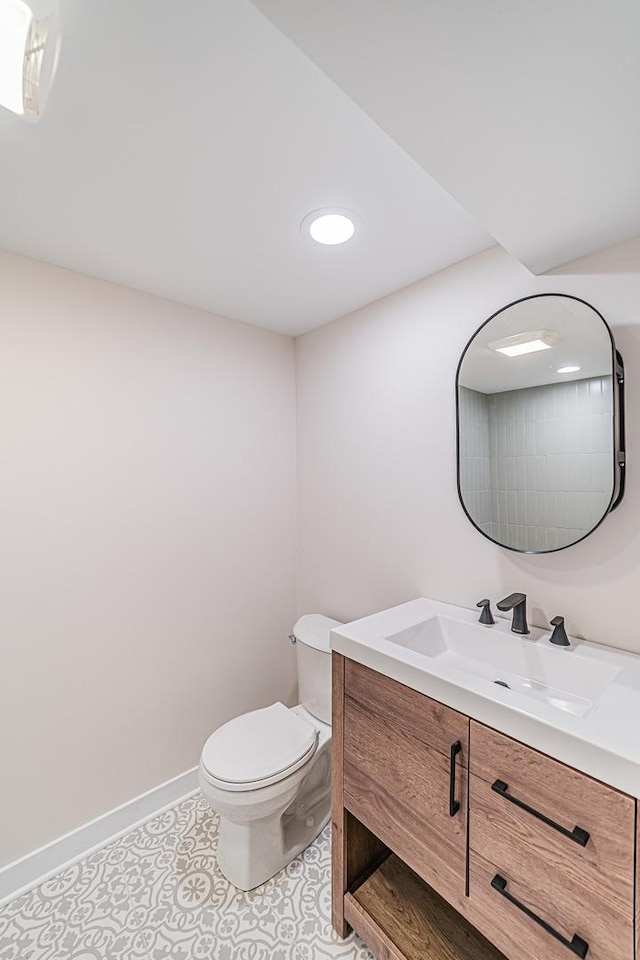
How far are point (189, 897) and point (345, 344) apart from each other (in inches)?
91.3

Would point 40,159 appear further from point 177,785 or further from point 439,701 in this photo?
point 177,785

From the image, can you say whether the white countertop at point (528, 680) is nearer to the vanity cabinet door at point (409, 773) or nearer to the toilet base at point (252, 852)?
the vanity cabinet door at point (409, 773)

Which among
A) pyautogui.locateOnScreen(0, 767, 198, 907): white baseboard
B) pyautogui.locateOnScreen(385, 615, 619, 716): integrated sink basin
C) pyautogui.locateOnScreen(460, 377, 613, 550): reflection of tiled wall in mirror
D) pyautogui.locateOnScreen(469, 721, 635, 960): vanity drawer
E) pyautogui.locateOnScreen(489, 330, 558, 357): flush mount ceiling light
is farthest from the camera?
pyautogui.locateOnScreen(0, 767, 198, 907): white baseboard

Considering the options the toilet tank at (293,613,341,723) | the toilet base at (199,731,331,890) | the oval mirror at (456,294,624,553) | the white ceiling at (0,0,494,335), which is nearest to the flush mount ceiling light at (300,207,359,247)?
the white ceiling at (0,0,494,335)

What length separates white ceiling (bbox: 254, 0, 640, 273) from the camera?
2.02 ft

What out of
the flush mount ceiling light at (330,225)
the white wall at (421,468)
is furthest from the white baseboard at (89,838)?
the flush mount ceiling light at (330,225)

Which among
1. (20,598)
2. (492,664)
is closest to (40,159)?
(20,598)

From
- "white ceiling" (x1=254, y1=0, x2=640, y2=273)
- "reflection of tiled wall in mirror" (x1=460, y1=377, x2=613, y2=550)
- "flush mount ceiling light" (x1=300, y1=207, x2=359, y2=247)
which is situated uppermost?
"flush mount ceiling light" (x1=300, y1=207, x2=359, y2=247)

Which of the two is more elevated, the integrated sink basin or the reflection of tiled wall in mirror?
the reflection of tiled wall in mirror

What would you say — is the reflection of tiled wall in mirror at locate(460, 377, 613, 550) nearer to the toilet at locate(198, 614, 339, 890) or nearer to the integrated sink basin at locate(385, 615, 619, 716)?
the integrated sink basin at locate(385, 615, 619, 716)

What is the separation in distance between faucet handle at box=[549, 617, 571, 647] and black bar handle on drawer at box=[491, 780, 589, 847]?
0.50 meters

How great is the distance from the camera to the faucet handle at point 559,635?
48.8 inches

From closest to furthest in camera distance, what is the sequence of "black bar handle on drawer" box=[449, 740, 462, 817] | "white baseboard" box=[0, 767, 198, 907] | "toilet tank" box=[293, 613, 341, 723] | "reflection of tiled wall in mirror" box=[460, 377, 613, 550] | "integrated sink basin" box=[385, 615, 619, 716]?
1. "black bar handle on drawer" box=[449, 740, 462, 817]
2. "integrated sink basin" box=[385, 615, 619, 716]
3. "reflection of tiled wall in mirror" box=[460, 377, 613, 550]
4. "white baseboard" box=[0, 767, 198, 907]
5. "toilet tank" box=[293, 613, 341, 723]

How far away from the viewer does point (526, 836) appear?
87 centimetres
